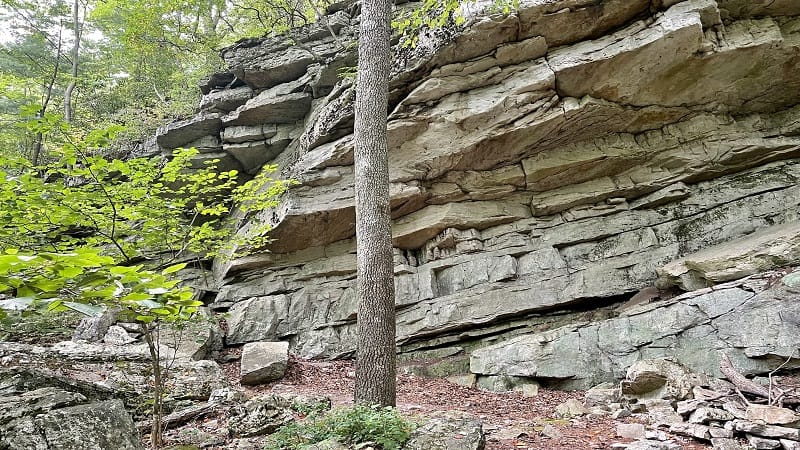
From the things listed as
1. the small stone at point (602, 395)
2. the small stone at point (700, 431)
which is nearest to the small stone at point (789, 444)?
the small stone at point (700, 431)

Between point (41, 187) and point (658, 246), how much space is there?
38.2 ft

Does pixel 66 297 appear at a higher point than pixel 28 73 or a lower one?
lower

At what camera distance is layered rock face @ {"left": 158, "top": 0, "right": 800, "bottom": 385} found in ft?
31.4

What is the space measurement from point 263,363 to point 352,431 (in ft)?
16.5

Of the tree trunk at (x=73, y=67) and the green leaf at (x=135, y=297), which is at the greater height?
the tree trunk at (x=73, y=67)

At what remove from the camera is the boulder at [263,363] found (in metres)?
8.44

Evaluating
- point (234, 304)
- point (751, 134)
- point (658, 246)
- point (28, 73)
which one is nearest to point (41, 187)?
point (234, 304)

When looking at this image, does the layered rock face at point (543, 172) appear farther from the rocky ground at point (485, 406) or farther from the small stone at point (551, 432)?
the small stone at point (551, 432)

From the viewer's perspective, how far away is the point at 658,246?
9992 millimetres

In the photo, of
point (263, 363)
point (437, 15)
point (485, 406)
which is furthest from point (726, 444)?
point (437, 15)

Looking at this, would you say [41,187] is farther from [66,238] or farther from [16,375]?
[16,375]

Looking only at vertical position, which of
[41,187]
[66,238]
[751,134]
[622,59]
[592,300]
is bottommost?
[592,300]

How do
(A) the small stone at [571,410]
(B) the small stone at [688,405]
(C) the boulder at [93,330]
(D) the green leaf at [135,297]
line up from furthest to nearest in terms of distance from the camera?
(C) the boulder at [93,330] → (A) the small stone at [571,410] → (B) the small stone at [688,405] → (D) the green leaf at [135,297]

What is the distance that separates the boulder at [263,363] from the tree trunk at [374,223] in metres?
3.94
